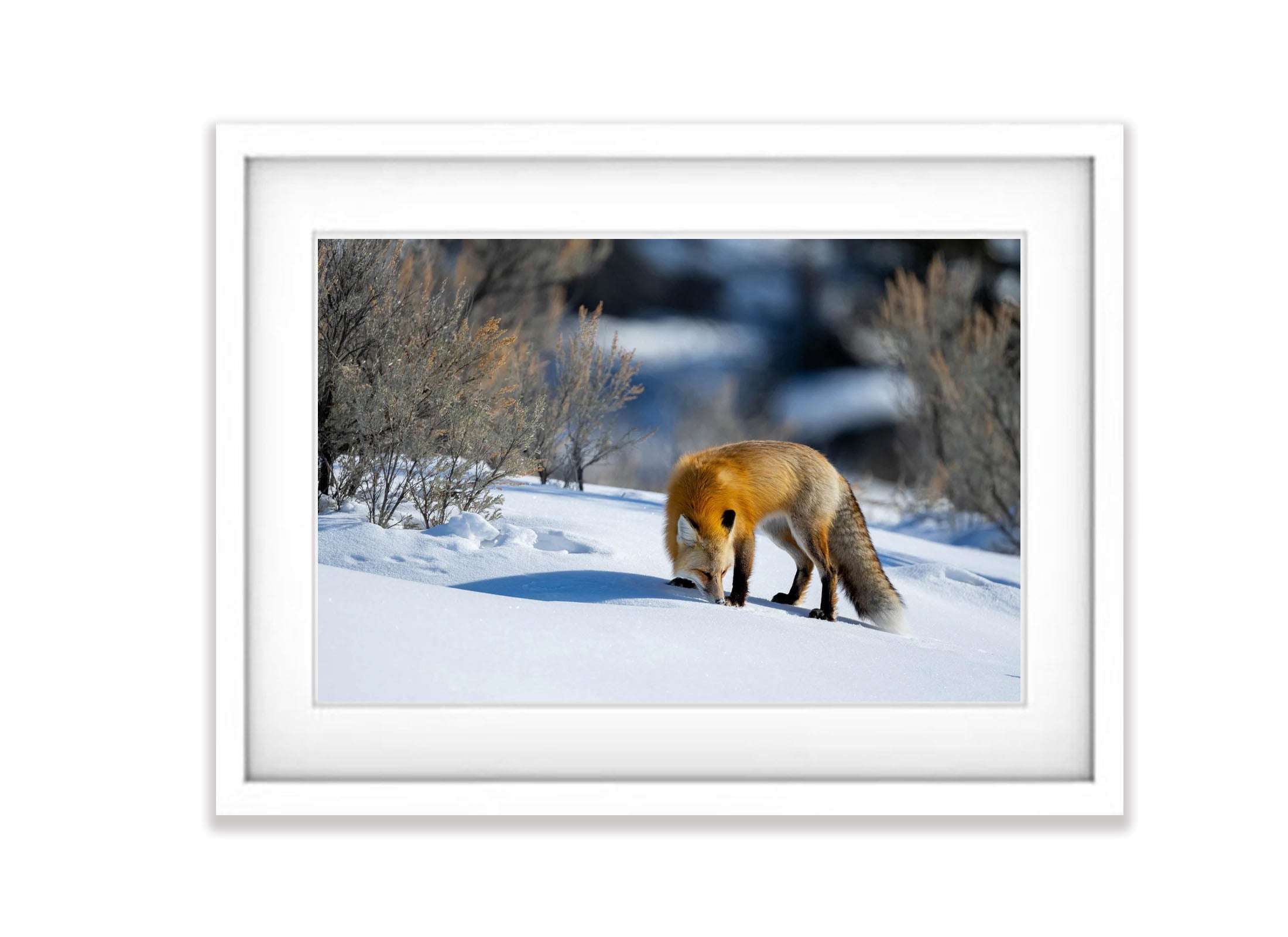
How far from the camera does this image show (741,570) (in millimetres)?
3963

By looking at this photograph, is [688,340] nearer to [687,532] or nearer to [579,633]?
[687,532]

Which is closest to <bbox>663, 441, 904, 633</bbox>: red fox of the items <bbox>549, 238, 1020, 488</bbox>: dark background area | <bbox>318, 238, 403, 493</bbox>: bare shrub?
<bbox>318, 238, 403, 493</bbox>: bare shrub

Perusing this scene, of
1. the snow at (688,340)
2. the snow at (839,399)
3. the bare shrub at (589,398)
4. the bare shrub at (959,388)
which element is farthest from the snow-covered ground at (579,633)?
the snow at (839,399)

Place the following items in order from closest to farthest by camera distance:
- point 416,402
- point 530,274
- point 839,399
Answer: point 416,402 → point 530,274 → point 839,399

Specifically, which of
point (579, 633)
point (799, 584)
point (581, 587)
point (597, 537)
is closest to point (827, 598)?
point (799, 584)

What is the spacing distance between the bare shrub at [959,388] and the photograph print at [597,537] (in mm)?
36

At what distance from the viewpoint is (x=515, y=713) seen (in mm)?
2881

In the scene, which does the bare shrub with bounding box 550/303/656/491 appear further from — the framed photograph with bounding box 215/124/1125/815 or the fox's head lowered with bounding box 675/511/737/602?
the framed photograph with bounding box 215/124/1125/815

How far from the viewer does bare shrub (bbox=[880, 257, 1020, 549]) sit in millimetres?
7133

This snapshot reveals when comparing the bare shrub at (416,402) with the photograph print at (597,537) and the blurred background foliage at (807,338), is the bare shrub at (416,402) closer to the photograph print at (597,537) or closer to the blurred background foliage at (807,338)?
the photograph print at (597,537)

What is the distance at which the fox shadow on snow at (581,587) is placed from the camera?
344 centimetres

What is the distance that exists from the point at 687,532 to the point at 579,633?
0.91m
